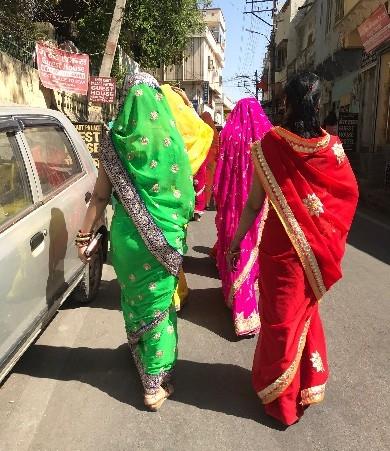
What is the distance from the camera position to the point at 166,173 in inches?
97.7

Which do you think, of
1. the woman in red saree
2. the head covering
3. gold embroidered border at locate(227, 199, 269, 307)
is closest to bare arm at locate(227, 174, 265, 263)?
the woman in red saree

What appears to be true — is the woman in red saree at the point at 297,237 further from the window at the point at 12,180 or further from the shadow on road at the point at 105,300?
the shadow on road at the point at 105,300

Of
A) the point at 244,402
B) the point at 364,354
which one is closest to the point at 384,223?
the point at 364,354

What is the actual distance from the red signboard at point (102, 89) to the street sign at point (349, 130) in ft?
26.8

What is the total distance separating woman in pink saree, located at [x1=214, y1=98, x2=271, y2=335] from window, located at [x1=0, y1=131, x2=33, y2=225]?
1593 mm

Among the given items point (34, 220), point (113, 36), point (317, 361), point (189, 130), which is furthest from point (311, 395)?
point (113, 36)

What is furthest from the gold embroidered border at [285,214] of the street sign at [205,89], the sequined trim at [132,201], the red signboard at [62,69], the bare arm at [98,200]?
the street sign at [205,89]

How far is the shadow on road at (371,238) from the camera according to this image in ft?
21.3

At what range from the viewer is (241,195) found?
12.4 feet

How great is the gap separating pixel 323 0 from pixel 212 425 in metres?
23.9

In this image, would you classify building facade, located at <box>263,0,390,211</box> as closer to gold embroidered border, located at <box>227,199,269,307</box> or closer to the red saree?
gold embroidered border, located at <box>227,199,269,307</box>

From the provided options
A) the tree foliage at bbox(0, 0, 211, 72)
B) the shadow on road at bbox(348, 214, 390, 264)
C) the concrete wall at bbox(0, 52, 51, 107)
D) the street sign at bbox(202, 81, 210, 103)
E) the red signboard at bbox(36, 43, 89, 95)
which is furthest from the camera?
the street sign at bbox(202, 81, 210, 103)

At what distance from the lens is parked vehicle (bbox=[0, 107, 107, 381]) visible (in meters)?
2.41

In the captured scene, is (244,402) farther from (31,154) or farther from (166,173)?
(31,154)
